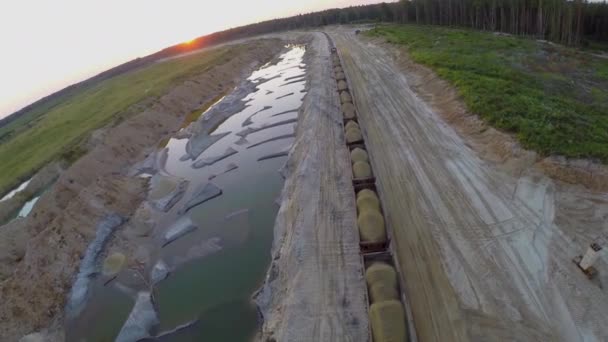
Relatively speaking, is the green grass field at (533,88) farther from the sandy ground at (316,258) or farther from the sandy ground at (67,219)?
the sandy ground at (67,219)

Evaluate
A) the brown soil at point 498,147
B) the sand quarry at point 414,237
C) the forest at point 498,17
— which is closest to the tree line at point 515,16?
the forest at point 498,17

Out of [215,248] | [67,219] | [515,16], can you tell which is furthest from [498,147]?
[515,16]

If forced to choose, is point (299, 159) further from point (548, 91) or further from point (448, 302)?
point (548, 91)

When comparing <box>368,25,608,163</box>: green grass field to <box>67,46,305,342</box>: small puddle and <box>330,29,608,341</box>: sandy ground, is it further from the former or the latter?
<box>67,46,305,342</box>: small puddle

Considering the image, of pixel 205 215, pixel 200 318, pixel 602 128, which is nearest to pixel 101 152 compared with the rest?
pixel 205 215

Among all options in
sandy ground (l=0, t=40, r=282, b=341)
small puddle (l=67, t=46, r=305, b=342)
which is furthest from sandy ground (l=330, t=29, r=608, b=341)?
sandy ground (l=0, t=40, r=282, b=341)
